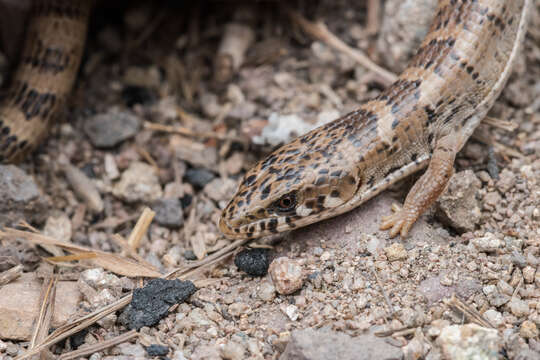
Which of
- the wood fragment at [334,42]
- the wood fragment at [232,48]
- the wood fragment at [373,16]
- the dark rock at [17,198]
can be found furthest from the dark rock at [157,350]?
the wood fragment at [373,16]

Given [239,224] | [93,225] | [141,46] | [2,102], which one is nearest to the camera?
[239,224]

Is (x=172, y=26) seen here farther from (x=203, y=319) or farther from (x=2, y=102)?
(x=203, y=319)

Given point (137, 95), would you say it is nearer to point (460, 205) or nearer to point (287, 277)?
point (287, 277)

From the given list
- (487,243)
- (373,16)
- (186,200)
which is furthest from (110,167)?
(487,243)

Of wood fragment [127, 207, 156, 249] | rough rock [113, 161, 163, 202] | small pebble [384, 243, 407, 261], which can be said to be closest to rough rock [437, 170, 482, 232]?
small pebble [384, 243, 407, 261]

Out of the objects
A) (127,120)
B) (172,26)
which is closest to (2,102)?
(127,120)

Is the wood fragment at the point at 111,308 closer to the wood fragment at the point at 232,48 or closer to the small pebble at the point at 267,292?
the small pebble at the point at 267,292

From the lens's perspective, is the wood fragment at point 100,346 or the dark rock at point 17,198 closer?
the wood fragment at point 100,346
